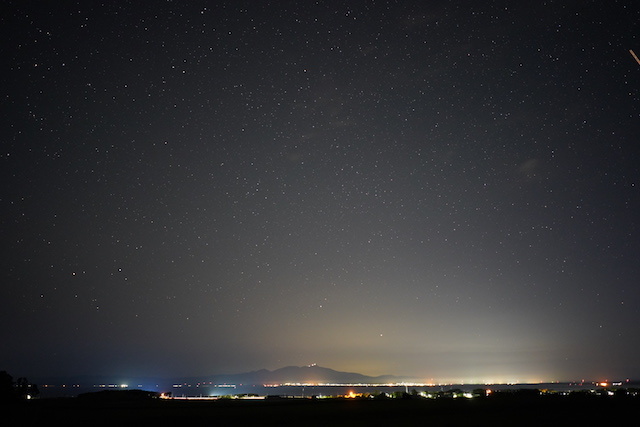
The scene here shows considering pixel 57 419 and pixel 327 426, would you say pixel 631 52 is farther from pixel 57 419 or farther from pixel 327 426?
pixel 57 419

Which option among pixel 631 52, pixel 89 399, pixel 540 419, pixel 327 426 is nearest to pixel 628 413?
pixel 540 419

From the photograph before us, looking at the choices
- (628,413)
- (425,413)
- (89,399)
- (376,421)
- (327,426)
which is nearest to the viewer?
(327,426)

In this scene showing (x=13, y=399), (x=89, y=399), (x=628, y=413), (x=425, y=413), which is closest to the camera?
(x=628, y=413)

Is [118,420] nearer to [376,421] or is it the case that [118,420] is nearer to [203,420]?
[203,420]

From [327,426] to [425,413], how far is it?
8.63 meters

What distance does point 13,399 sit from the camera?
36.9 meters

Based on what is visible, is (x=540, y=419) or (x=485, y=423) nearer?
(x=485, y=423)

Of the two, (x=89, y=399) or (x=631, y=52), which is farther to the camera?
(x=89, y=399)

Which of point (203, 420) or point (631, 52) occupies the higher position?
point (631, 52)

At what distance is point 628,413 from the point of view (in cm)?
2497

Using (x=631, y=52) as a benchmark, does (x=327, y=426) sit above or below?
below

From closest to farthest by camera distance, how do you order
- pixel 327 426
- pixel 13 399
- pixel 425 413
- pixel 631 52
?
pixel 631 52 → pixel 327 426 → pixel 425 413 → pixel 13 399

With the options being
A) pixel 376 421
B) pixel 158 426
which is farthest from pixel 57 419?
pixel 376 421

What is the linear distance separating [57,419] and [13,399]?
1705 centimetres
